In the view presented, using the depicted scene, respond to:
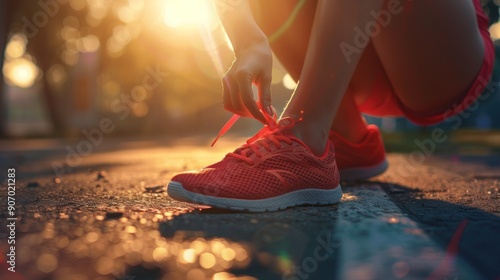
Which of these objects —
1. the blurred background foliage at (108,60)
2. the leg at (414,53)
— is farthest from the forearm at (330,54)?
the blurred background foliage at (108,60)

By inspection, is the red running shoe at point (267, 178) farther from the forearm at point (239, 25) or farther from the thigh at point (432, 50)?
the thigh at point (432, 50)

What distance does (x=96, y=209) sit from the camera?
1355 mm

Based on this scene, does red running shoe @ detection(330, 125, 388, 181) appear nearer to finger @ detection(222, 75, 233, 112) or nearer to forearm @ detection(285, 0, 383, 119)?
forearm @ detection(285, 0, 383, 119)

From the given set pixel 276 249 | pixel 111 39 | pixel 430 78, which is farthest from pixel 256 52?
pixel 111 39

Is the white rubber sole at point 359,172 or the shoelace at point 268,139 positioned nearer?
the shoelace at point 268,139

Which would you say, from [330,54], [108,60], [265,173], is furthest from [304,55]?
[108,60]

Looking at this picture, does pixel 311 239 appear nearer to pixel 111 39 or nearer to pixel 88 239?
pixel 88 239

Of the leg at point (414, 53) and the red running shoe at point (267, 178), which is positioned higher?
the leg at point (414, 53)

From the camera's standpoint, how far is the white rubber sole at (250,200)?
129cm

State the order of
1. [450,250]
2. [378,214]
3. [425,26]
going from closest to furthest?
[450,250] → [378,214] → [425,26]

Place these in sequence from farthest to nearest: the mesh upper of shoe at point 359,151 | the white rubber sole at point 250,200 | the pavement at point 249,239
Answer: the mesh upper of shoe at point 359,151, the white rubber sole at point 250,200, the pavement at point 249,239

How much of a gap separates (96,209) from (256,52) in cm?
56

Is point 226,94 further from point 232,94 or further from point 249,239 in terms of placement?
point 249,239

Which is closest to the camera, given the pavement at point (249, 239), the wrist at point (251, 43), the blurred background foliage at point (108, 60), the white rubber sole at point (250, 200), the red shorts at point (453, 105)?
the pavement at point (249, 239)
